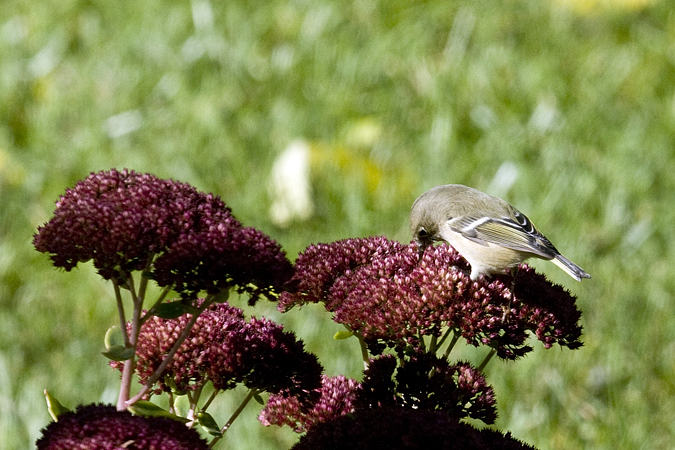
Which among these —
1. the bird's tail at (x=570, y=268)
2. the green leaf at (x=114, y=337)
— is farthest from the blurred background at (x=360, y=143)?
the green leaf at (x=114, y=337)

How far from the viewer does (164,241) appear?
7.47 ft

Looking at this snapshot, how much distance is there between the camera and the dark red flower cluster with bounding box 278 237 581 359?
262 centimetres

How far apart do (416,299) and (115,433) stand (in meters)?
0.94

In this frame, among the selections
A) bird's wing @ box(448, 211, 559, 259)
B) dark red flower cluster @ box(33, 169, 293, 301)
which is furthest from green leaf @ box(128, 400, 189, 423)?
bird's wing @ box(448, 211, 559, 259)

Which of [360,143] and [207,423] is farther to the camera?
[360,143]

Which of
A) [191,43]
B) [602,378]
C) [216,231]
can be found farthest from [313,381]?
[191,43]

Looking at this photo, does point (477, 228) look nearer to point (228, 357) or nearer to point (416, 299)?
point (416, 299)

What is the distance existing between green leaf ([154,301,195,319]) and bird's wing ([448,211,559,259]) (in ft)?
5.23

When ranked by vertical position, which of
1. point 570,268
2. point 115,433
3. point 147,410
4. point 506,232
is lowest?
point 115,433

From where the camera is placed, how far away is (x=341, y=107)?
7312 mm

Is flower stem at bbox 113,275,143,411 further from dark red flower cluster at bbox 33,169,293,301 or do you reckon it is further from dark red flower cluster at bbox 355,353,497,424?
dark red flower cluster at bbox 355,353,497,424

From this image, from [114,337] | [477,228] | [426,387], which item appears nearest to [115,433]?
[114,337]

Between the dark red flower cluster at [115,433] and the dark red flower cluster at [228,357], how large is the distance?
0.40 m

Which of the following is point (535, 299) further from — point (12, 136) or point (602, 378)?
point (12, 136)
